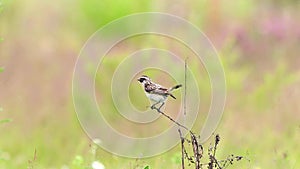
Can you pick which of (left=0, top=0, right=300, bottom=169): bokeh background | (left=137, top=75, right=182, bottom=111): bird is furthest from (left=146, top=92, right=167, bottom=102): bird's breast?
(left=0, top=0, right=300, bottom=169): bokeh background

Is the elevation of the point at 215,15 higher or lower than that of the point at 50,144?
higher

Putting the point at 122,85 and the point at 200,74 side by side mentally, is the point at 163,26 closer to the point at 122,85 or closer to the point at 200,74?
the point at 200,74

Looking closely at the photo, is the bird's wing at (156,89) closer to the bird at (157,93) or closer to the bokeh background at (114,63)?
the bird at (157,93)

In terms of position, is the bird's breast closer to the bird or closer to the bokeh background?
the bird

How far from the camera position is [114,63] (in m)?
8.05

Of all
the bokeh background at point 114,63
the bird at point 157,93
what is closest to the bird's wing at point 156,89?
the bird at point 157,93

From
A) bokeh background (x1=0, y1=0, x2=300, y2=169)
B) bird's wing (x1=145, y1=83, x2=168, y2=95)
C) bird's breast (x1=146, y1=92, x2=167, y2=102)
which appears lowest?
bird's breast (x1=146, y1=92, x2=167, y2=102)

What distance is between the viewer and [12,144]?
6949 millimetres

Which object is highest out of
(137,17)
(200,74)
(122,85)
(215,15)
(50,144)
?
(215,15)

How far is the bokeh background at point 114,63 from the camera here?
659cm

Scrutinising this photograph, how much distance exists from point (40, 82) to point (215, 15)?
324 centimetres

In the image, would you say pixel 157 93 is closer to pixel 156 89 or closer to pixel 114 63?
pixel 156 89

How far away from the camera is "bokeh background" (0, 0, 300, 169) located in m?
6.59

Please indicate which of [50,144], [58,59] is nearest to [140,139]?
[50,144]
